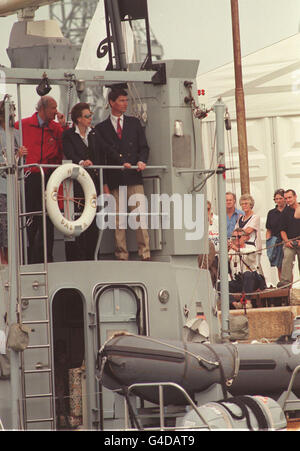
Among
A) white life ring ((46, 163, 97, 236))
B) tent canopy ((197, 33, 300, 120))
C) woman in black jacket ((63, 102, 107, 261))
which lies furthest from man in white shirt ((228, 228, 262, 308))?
tent canopy ((197, 33, 300, 120))

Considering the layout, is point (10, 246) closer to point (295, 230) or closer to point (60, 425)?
point (60, 425)

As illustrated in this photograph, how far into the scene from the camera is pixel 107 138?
1284cm

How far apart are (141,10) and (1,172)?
2.50 metres

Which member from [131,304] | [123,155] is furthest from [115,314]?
[123,155]

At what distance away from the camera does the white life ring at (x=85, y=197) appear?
39.5ft

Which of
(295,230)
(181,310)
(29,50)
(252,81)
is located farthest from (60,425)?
(252,81)

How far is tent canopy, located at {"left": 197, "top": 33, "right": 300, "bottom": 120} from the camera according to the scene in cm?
1959

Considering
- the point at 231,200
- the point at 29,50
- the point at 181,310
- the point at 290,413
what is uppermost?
the point at 29,50

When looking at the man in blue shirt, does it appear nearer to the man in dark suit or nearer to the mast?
the mast

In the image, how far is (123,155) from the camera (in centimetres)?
1283

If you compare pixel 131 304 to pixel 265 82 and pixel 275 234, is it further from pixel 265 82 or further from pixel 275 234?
pixel 265 82
